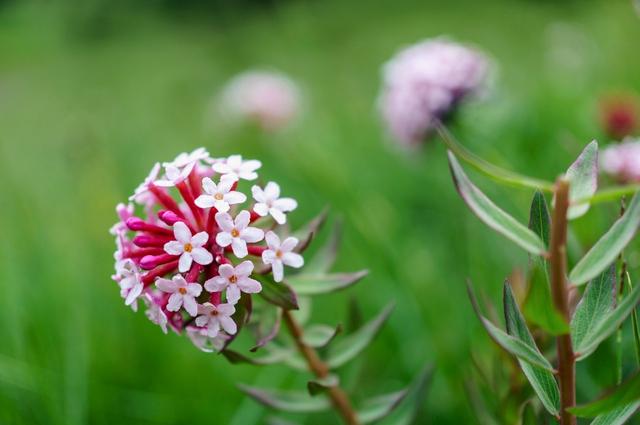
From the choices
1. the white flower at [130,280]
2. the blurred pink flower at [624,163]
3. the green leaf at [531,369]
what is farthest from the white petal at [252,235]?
the blurred pink flower at [624,163]

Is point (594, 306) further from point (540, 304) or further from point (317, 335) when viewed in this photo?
point (317, 335)

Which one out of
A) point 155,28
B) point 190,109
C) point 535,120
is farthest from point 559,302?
point 155,28

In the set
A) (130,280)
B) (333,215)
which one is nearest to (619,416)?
(130,280)

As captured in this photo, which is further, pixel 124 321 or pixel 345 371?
pixel 124 321

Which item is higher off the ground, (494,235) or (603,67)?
(603,67)

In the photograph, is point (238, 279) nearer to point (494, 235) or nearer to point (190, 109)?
point (494, 235)

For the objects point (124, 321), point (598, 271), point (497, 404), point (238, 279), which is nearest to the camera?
point (598, 271)
